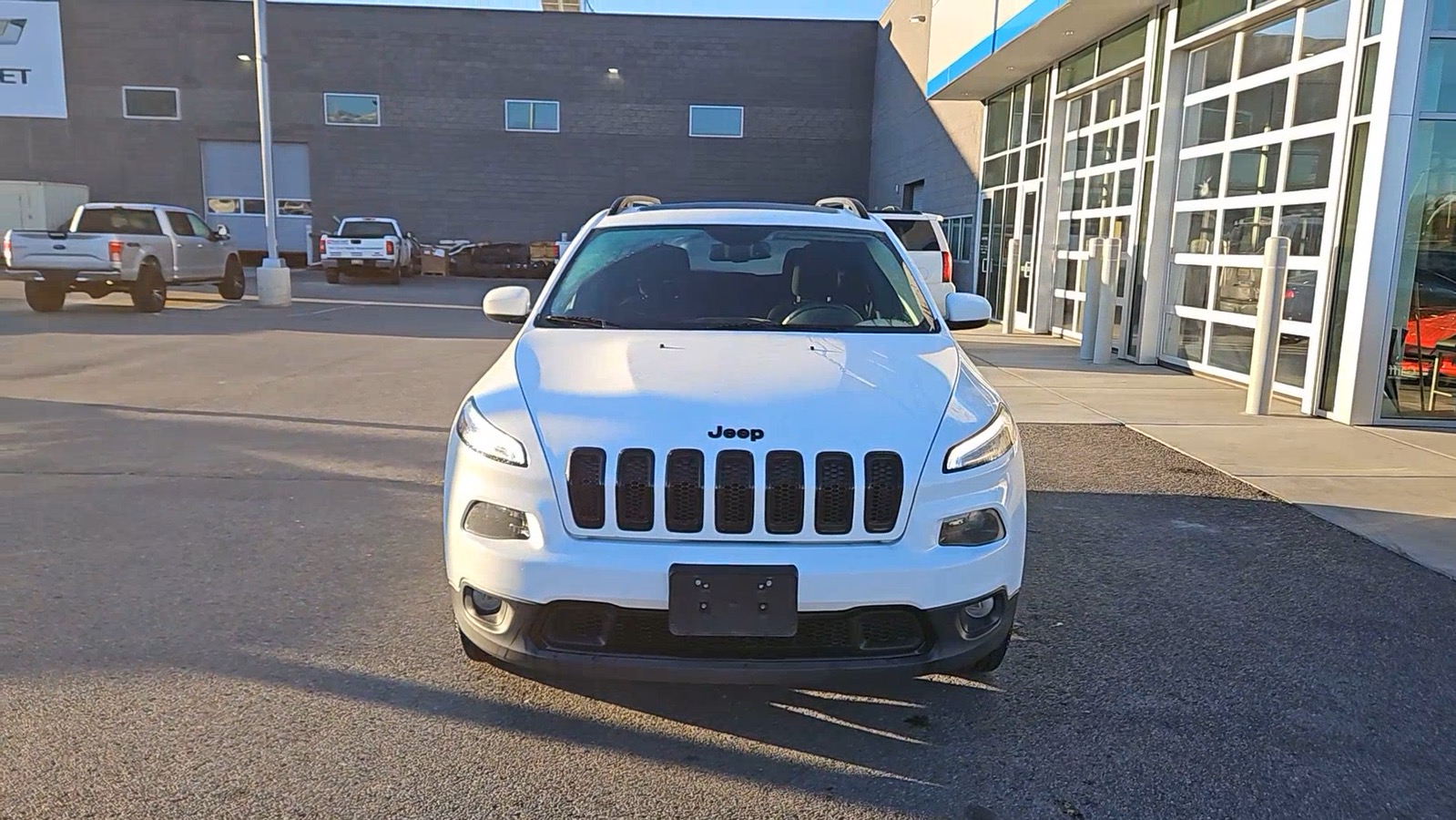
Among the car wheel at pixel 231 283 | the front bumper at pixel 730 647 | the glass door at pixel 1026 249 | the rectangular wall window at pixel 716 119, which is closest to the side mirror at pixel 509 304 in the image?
the front bumper at pixel 730 647

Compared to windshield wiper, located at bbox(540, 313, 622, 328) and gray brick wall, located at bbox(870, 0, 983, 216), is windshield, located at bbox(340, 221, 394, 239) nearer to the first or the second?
gray brick wall, located at bbox(870, 0, 983, 216)

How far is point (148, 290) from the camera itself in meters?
16.7

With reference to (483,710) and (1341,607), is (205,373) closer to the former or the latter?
(483,710)

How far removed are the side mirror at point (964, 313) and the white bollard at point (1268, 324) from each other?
4989 mm

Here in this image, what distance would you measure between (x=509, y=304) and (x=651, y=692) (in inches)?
79.0

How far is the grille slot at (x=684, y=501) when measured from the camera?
289 cm

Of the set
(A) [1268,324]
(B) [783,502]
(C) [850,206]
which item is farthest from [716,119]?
(B) [783,502]

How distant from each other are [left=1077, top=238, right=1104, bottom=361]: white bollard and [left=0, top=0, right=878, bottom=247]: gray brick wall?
19.8m

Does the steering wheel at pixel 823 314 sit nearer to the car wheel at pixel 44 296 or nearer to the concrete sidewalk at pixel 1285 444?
the concrete sidewalk at pixel 1285 444

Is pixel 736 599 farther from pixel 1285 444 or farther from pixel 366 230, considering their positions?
pixel 366 230

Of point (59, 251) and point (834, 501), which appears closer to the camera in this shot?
point (834, 501)

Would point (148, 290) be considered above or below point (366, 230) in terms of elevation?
below

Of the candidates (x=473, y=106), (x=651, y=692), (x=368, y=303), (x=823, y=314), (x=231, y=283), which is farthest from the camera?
(x=473, y=106)

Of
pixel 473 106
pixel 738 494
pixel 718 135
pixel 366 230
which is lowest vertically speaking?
pixel 738 494
